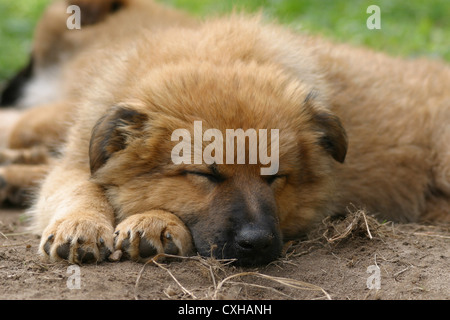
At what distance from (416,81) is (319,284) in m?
2.82

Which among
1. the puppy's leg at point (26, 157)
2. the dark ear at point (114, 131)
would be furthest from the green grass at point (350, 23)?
the dark ear at point (114, 131)

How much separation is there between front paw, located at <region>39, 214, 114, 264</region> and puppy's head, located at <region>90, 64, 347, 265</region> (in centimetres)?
35

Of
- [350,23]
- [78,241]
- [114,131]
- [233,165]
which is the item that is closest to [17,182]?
[114,131]

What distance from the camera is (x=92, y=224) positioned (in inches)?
148

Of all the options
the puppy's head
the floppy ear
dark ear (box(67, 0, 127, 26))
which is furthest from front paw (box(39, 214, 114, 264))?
dark ear (box(67, 0, 127, 26))

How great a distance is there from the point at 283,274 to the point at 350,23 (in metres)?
6.89

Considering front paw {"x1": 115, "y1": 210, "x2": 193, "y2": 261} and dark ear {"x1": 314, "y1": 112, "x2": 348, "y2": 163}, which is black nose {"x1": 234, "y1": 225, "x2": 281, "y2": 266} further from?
dark ear {"x1": 314, "y1": 112, "x2": 348, "y2": 163}

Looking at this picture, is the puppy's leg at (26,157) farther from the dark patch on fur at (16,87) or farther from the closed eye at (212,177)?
the closed eye at (212,177)

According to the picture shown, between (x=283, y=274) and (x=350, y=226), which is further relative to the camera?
(x=350, y=226)

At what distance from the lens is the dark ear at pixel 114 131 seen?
3969 mm

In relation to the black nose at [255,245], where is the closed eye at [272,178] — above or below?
above

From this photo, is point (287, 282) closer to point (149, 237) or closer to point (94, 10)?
point (149, 237)

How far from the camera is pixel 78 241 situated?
368 cm

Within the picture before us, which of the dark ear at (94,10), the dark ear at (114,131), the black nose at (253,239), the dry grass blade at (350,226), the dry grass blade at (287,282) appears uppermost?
the dark ear at (94,10)
